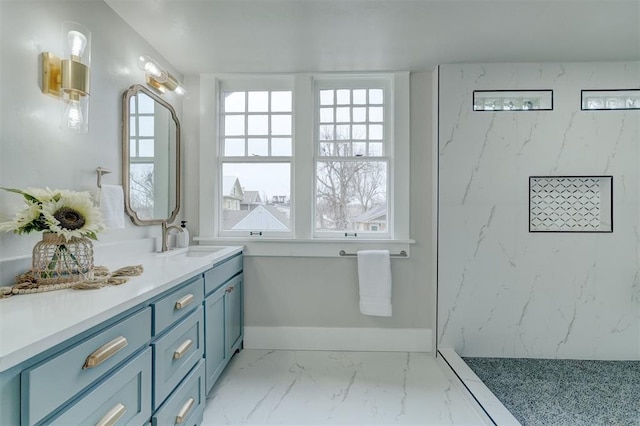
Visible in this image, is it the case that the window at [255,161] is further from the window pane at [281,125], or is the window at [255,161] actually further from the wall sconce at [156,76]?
the wall sconce at [156,76]

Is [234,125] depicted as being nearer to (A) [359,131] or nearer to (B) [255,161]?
(B) [255,161]

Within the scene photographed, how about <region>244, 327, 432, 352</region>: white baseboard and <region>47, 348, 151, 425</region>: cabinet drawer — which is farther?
<region>244, 327, 432, 352</region>: white baseboard

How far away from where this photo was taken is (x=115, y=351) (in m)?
0.92

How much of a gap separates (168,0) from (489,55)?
214 cm

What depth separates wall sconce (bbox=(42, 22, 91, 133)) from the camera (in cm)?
128

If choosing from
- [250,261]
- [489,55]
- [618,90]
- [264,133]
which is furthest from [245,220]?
[618,90]

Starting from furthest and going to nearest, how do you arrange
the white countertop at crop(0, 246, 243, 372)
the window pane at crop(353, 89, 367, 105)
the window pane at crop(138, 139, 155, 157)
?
the window pane at crop(353, 89, 367, 105)
the window pane at crop(138, 139, 155, 157)
the white countertop at crop(0, 246, 243, 372)

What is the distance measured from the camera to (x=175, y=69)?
2.37 m

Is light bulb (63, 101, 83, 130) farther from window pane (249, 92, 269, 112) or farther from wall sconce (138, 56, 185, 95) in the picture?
window pane (249, 92, 269, 112)

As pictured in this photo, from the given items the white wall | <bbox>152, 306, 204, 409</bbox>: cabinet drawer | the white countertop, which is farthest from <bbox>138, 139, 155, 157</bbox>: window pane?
<bbox>152, 306, 204, 409</bbox>: cabinet drawer

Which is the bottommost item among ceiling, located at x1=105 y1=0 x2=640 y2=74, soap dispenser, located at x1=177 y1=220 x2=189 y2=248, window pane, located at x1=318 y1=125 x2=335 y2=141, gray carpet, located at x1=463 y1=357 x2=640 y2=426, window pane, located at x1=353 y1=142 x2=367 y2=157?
gray carpet, located at x1=463 y1=357 x2=640 y2=426

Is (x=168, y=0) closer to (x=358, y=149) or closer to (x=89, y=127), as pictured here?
(x=89, y=127)

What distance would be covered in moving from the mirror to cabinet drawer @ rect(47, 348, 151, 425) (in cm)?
109

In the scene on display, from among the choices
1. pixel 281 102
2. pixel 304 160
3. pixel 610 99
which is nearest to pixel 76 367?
pixel 304 160
